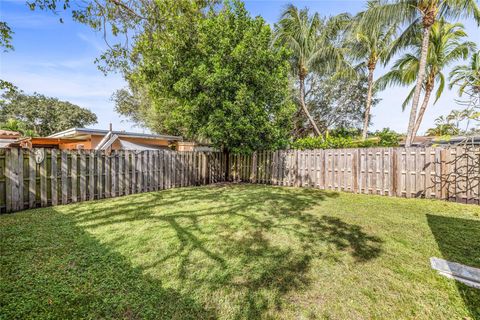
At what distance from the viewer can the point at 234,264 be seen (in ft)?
9.05

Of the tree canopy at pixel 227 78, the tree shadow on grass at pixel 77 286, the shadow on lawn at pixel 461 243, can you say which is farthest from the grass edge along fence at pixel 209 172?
the tree shadow on grass at pixel 77 286

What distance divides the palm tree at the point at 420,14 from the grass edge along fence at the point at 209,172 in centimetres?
193

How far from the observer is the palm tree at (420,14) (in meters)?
7.86

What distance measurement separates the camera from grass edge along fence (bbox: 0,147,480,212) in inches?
207

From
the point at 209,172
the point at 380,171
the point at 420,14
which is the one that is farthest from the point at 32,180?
the point at 420,14

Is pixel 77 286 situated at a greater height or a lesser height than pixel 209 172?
lesser

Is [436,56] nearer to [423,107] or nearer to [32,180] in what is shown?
[423,107]

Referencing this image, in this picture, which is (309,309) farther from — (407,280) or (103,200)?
(103,200)

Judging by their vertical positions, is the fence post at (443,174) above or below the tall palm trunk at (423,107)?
below

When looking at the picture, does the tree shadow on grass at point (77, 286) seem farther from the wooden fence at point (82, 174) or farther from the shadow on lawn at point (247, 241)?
the wooden fence at point (82, 174)

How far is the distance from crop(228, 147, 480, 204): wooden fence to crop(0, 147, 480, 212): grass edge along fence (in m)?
0.02

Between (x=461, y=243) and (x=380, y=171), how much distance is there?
Answer: 421 centimetres

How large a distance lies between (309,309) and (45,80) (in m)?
15.1

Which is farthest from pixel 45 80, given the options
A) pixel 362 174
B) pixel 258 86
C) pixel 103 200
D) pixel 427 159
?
pixel 427 159
